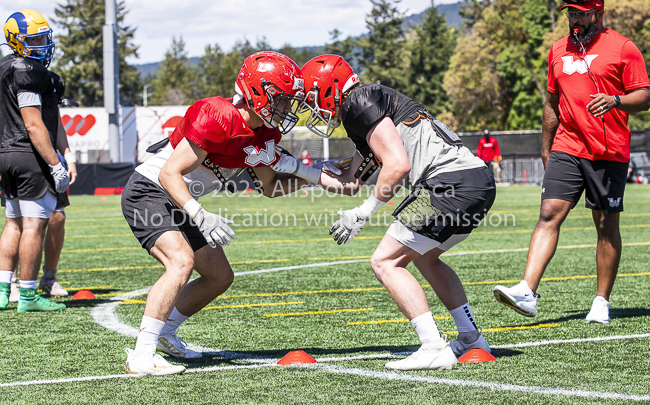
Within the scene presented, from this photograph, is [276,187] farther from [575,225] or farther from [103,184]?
[103,184]

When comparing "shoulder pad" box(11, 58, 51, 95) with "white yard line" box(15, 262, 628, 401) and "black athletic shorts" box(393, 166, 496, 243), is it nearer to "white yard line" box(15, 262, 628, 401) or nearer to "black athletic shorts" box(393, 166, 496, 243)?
"white yard line" box(15, 262, 628, 401)

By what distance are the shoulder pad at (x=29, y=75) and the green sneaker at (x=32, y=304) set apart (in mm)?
1657

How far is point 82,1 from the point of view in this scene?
8156 cm

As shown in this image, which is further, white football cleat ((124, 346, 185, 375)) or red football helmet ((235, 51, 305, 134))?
red football helmet ((235, 51, 305, 134))

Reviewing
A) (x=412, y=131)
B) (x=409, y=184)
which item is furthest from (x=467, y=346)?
(x=412, y=131)

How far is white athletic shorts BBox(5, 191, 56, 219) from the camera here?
19.9 feet

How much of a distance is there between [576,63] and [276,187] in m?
2.37

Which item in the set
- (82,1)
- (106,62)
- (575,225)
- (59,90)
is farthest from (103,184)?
(82,1)

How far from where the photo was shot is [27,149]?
6.08 m

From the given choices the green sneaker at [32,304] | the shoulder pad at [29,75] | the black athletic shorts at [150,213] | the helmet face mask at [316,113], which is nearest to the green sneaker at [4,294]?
the green sneaker at [32,304]

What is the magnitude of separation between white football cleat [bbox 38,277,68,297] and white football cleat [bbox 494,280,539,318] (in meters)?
4.09

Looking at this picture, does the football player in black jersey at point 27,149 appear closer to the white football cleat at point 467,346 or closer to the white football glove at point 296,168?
the white football glove at point 296,168

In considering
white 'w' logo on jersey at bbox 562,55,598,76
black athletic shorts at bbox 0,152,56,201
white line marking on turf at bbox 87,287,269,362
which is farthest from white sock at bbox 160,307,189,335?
white 'w' logo on jersey at bbox 562,55,598,76

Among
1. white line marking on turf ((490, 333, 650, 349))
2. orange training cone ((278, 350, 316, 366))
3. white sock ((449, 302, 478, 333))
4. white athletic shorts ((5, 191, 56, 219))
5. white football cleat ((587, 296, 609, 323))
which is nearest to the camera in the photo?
orange training cone ((278, 350, 316, 366))
